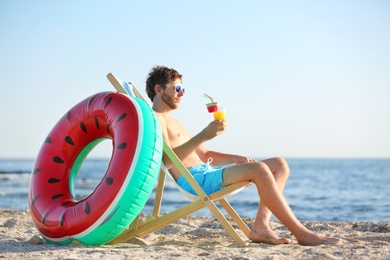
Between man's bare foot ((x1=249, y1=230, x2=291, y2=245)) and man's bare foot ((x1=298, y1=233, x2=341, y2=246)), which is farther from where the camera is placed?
man's bare foot ((x1=249, y1=230, x2=291, y2=245))

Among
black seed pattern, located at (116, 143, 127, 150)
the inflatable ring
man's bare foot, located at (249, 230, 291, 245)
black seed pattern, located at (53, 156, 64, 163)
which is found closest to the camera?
the inflatable ring

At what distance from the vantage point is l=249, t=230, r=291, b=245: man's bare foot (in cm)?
419

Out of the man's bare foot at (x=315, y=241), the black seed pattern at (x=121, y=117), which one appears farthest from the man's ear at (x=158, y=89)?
the man's bare foot at (x=315, y=241)

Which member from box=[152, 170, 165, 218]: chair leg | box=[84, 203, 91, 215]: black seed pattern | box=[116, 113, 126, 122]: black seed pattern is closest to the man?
box=[152, 170, 165, 218]: chair leg

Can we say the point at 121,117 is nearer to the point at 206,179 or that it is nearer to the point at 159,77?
the point at 159,77

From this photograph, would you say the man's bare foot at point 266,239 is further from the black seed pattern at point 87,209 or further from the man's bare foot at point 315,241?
the black seed pattern at point 87,209

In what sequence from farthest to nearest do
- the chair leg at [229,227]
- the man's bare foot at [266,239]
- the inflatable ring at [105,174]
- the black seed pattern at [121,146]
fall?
the man's bare foot at [266,239], the chair leg at [229,227], the black seed pattern at [121,146], the inflatable ring at [105,174]

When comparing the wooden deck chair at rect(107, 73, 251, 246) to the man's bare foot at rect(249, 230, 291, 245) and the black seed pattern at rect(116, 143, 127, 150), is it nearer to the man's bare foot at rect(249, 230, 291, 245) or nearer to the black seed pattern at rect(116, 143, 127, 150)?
the man's bare foot at rect(249, 230, 291, 245)

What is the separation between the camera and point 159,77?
4582 millimetres

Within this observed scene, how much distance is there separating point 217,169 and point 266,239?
657 mm

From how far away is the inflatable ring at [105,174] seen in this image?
385 centimetres

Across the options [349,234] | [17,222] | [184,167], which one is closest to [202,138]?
[184,167]

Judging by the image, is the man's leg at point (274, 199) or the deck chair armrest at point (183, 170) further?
the deck chair armrest at point (183, 170)

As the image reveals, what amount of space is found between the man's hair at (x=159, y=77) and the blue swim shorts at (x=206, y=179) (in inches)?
29.4
